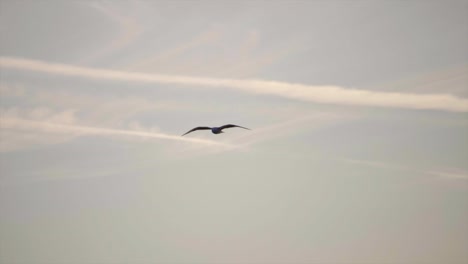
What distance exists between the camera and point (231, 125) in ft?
439

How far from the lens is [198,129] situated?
14062 cm

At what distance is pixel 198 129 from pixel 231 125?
10884mm
